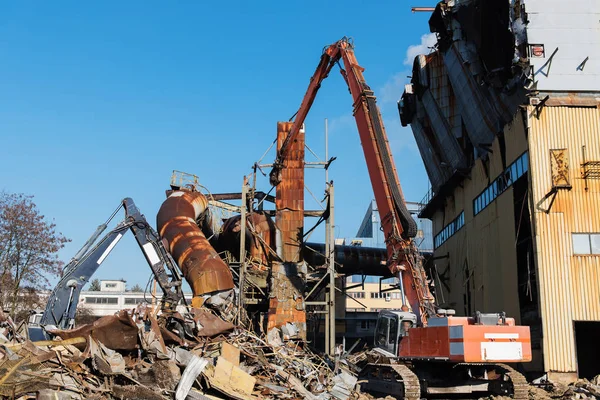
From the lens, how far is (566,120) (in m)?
22.5

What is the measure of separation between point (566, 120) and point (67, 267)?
60.1 feet

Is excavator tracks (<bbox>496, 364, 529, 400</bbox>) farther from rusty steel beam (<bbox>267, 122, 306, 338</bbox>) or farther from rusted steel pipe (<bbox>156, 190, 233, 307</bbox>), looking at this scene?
rusty steel beam (<bbox>267, 122, 306, 338</bbox>)

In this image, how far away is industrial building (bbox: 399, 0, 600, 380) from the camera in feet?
68.9

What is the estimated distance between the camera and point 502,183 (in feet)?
83.1

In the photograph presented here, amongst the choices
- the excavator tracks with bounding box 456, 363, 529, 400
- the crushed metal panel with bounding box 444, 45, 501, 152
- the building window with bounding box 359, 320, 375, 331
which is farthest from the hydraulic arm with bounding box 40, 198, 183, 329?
the building window with bounding box 359, 320, 375, 331

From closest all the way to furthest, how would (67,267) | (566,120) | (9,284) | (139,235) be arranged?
(67,267) → (139,235) → (566,120) → (9,284)

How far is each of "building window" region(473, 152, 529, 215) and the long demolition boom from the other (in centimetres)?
685

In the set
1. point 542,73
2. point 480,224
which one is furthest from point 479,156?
point 542,73

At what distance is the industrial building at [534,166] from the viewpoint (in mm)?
21000

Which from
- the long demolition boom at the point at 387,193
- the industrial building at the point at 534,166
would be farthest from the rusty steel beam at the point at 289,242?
the industrial building at the point at 534,166

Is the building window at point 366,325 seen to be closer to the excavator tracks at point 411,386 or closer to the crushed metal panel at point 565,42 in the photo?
the crushed metal panel at point 565,42

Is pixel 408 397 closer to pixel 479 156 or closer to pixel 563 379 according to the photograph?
pixel 563 379

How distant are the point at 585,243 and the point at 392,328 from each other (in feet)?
30.2

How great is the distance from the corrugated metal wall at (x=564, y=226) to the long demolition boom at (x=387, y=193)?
6.65 meters
